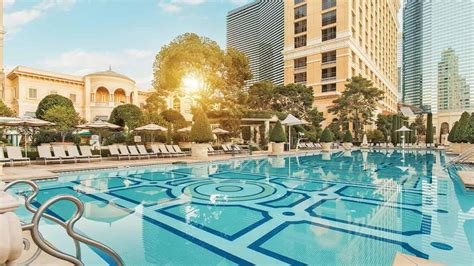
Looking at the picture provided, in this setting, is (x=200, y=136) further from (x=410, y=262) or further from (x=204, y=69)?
(x=410, y=262)

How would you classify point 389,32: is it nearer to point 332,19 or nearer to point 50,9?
point 332,19

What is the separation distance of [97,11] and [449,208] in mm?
24496

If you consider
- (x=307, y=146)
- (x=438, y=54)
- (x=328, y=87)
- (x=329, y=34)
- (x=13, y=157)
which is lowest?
(x=307, y=146)

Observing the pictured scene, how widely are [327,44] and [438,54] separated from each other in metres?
58.7

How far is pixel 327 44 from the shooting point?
127ft

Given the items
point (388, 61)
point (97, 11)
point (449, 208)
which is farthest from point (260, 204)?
point (388, 61)

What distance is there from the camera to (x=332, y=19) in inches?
1516

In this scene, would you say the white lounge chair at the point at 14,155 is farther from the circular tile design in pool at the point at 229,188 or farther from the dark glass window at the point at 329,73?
the dark glass window at the point at 329,73

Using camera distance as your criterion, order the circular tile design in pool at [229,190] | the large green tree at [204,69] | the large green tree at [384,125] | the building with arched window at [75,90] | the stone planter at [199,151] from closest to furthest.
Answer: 1. the circular tile design in pool at [229,190]
2. the stone planter at [199,151]
3. the large green tree at [204,69]
4. the building with arched window at [75,90]
5. the large green tree at [384,125]

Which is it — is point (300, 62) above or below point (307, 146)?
above

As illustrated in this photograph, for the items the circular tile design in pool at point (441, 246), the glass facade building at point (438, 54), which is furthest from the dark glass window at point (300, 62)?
the glass facade building at point (438, 54)

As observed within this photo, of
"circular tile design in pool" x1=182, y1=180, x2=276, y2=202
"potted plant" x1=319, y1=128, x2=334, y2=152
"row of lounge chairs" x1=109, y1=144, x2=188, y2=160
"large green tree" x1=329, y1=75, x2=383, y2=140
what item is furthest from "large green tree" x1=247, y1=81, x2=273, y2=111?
"circular tile design in pool" x1=182, y1=180, x2=276, y2=202

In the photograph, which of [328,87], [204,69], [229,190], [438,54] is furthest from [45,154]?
[438,54]

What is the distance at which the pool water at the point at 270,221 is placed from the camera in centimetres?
343
